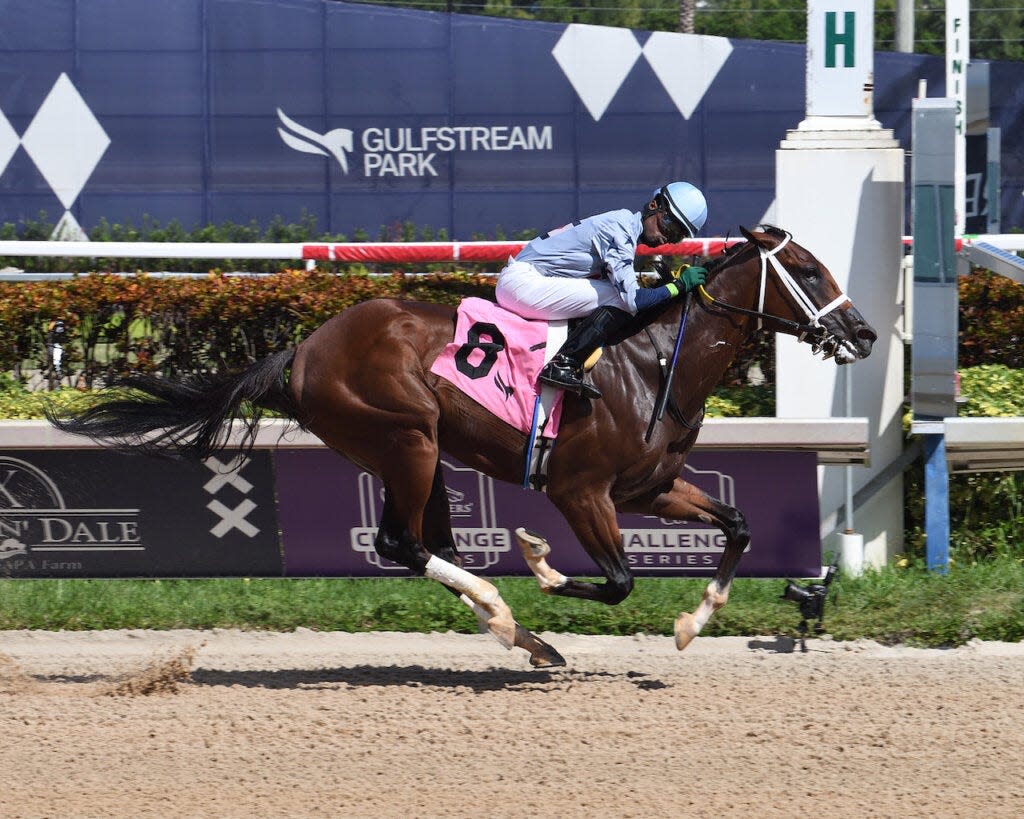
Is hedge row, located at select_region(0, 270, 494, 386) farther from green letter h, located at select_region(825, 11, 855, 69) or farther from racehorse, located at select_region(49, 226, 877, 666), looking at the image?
green letter h, located at select_region(825, 11, 855, 69)

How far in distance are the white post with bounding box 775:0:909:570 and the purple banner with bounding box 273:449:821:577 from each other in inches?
18.6

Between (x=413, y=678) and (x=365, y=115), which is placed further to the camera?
(x=365, y=115)

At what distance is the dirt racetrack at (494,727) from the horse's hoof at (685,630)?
0.48 feet

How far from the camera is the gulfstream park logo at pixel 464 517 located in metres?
6.73

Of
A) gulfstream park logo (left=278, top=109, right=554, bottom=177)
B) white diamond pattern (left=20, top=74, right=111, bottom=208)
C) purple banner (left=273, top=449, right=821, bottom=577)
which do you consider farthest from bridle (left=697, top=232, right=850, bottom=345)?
white diamond pattern (left=20, top=74, right=111, bottom=208)

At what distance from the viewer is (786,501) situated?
6605 millimetres

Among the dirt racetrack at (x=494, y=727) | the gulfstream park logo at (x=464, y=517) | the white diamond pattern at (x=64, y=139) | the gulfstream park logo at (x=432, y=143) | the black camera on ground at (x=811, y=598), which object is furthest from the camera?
the white diamond pattern at (x=64, y=139)

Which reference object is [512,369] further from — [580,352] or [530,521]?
[530,521]

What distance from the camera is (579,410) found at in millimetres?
5680

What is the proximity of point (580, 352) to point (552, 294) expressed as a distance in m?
0.26

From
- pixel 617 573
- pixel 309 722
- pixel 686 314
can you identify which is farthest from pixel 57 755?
pixel 686 314

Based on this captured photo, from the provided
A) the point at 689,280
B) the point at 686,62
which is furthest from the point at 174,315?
the point at 686,62

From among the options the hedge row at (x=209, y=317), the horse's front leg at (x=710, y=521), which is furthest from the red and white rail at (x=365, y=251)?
the horse's front leg at (x=710, y=521)

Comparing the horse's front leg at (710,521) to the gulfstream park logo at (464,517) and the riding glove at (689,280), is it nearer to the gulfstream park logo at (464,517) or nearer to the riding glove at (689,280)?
the riding glove at (689,280)
